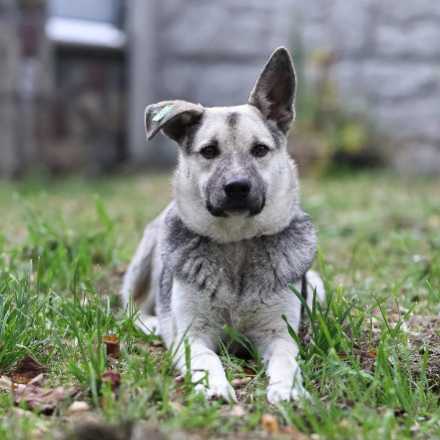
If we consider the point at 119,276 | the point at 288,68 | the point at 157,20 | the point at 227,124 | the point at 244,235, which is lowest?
the point at 119,276

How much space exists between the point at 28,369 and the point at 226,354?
803mm

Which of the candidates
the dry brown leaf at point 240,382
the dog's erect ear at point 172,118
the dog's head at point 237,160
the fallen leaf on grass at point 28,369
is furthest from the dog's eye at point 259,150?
the fallen leaf on grass at point 28,369

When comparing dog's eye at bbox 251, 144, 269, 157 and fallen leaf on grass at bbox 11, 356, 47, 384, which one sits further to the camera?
dog's eye at bbox 251, 144, 269, 157

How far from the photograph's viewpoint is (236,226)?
122 inches

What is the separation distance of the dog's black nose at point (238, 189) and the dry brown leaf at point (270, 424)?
0.96m

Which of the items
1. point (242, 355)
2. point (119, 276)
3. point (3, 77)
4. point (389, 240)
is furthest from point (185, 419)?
point (3, 77)

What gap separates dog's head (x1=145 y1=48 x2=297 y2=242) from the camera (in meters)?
2.95

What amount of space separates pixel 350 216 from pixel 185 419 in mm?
3949

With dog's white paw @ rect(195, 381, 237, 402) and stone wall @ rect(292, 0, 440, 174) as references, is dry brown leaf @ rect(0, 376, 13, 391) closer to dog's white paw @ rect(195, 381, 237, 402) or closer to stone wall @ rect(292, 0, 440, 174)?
dog's white paw @ rect(195, 381, 237, 402)

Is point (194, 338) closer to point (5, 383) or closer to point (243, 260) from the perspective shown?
point (243, 260)

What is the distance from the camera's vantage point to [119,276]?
430 centimetres

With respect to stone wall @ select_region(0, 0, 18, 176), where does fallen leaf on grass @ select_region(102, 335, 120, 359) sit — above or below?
below

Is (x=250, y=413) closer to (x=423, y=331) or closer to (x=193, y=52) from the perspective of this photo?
(x=423, y=331)

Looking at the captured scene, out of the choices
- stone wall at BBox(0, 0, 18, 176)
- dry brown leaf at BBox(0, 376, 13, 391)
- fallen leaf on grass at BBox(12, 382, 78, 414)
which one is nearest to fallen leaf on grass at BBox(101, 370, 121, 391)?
fallen leaf on grass at BBox(12, 382, 78, 414)
